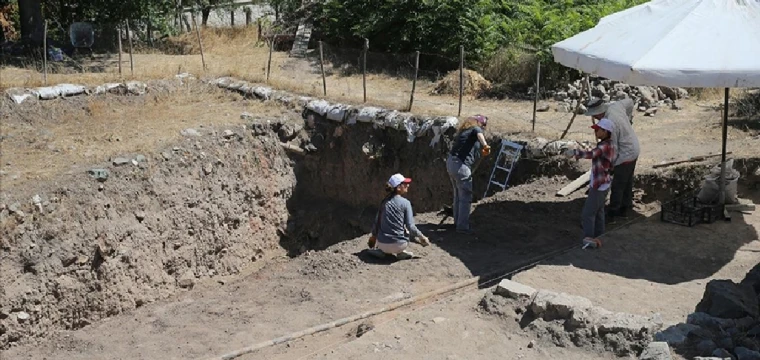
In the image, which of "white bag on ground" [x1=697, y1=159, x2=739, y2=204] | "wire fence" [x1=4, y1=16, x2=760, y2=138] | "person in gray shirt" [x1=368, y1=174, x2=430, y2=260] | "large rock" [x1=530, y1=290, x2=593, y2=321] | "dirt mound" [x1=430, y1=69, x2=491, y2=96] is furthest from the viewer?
"dirt mound" [x1=430, y1=69, x2=491, y2=96]

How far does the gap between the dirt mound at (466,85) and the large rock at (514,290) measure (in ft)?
33.3

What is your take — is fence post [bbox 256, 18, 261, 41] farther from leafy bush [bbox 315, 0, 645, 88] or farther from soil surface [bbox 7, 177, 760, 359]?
soil surface [bbox 7, 177, 760, 359]

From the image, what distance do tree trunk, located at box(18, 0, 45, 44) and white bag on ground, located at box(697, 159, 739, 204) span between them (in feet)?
57.1

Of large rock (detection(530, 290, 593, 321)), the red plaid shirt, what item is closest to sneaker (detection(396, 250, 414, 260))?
the red plaid shirt

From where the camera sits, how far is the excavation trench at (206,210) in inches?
467

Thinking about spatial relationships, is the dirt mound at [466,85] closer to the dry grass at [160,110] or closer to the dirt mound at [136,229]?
the dry grass at [160,110]

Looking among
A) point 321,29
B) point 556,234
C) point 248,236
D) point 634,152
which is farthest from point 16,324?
point 321,29

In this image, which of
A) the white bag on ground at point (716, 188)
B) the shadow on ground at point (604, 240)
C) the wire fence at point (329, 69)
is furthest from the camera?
the wire fence at point (329, 69)

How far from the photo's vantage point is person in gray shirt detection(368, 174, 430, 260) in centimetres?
1103

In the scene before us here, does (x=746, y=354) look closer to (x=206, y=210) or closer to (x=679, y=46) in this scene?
(x=679, y=46)

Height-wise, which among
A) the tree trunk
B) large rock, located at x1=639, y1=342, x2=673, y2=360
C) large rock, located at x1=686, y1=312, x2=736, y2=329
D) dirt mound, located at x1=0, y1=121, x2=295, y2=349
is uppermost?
the tree trunk

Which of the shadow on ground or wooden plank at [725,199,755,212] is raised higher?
wooden plank at [725,199,755,212]

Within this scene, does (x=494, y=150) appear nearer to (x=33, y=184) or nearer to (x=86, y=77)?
(x=33, y=184)

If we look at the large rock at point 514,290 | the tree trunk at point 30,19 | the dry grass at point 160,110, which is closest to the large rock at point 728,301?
the large rock at point 514,290
